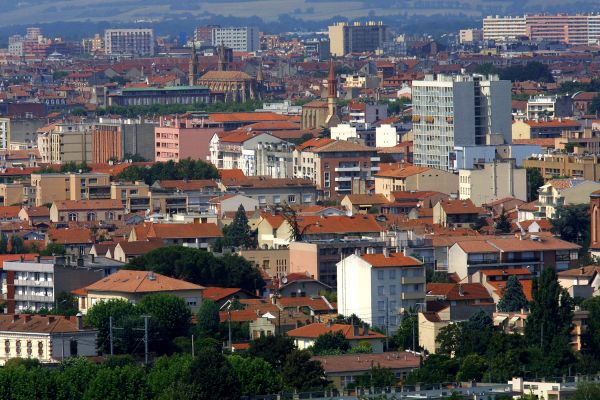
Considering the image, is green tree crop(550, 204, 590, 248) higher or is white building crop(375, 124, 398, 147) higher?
white building crop(375, 124, 398, 147)

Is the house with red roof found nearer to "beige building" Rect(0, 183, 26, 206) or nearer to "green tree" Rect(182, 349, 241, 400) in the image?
"green tree" Rect(182, 349, 241, 400)

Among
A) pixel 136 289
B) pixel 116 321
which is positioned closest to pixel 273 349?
pixel 116 321

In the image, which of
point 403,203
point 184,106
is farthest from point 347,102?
point 403,203

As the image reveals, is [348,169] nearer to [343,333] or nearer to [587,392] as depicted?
[343,333]

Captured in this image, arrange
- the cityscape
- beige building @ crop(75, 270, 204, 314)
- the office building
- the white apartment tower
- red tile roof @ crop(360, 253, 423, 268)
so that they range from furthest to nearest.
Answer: the office building → the white apartment tower → red tile roof @ crop(360, 253, 423, 268) → beige building @ crop(75, 270, 204, 314) → the cityscape

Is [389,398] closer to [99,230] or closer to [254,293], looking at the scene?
[254,293]

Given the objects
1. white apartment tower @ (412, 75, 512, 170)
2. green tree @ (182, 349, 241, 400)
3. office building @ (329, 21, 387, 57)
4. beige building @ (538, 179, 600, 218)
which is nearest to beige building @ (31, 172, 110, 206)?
white apartment tower @ (412, 75, 512, 170)
